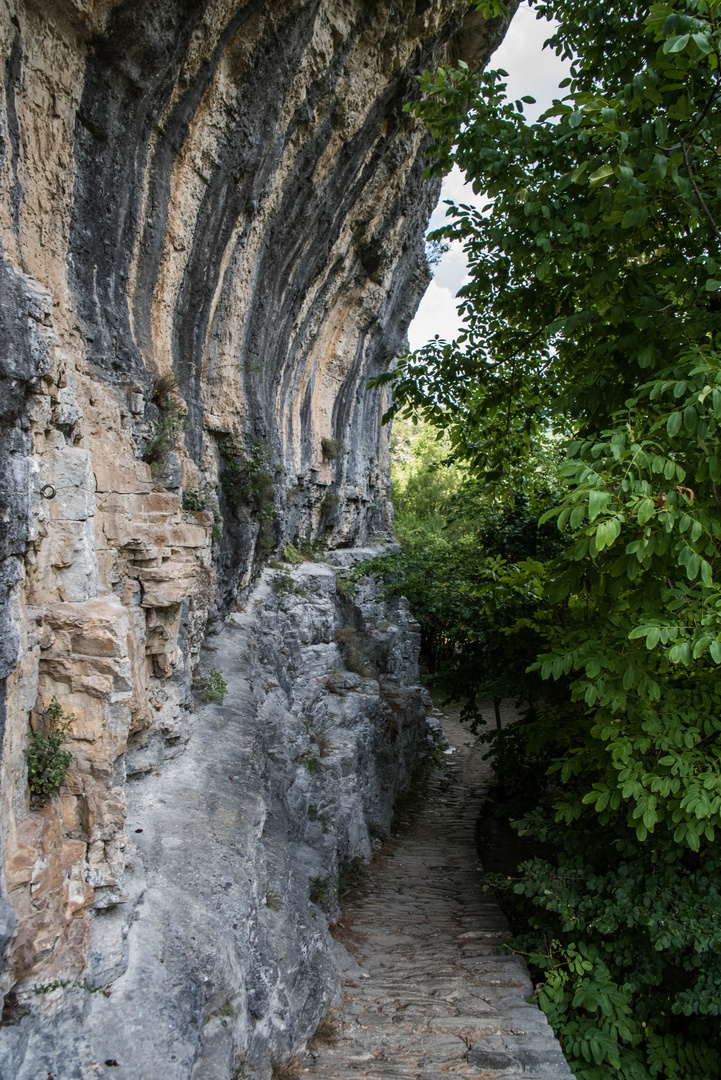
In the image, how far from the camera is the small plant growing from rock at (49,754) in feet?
10.6

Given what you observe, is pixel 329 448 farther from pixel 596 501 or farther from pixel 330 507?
pixel 596 501

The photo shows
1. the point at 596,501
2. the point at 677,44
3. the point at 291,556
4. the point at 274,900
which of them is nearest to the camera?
the point at 677,44

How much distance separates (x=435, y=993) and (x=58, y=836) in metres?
3.44

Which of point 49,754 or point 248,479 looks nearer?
point 49,754

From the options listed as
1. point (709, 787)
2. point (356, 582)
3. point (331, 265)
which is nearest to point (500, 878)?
point (709, 787)

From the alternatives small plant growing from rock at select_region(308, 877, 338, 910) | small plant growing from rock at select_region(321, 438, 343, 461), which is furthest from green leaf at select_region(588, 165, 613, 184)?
small plant growing from rock at select_region(321, 438, 343, 461)

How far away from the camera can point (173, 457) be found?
5.71 m

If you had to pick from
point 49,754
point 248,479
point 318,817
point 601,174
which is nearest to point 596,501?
point 601,174

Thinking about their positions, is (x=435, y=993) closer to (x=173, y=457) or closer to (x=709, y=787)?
(x=709, y=787)

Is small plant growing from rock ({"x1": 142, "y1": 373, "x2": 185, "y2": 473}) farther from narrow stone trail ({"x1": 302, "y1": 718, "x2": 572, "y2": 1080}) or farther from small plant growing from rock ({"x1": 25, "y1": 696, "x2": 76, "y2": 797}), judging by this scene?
narrow stone trail ({"x1": 302, "y1": 718, "x2": 572, "y2": 1080})

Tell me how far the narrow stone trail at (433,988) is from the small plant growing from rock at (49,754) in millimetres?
2560

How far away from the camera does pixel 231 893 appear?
12.6 feet

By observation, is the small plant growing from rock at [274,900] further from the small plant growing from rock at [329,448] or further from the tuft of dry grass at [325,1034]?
the small plant growing from rock at [329,448]

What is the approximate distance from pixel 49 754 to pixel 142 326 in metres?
4.13
